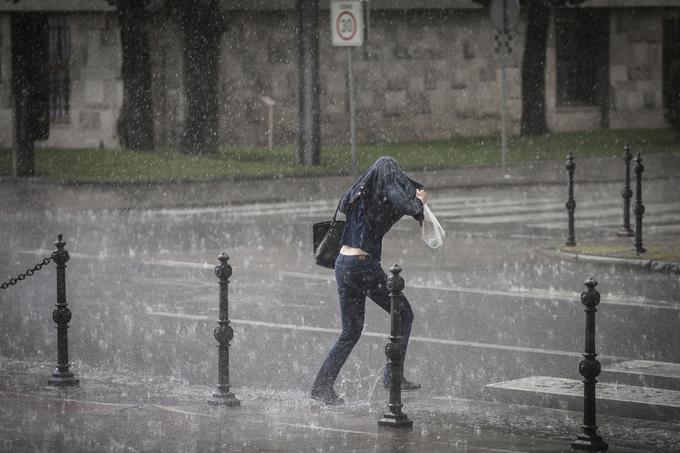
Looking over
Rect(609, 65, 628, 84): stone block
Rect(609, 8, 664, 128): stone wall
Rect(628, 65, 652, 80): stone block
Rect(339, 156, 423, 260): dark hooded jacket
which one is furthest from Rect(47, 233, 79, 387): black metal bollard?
Rect(628, 65, 652, 80): stone block

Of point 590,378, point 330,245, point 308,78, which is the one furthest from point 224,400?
point 308,78

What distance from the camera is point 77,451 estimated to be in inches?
305

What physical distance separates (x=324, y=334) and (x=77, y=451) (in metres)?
4.48

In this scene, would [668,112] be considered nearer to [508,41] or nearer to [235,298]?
[508,41]

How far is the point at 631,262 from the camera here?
53.0 feet

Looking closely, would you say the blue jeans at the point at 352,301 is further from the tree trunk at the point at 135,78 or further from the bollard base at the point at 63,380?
the tree trunk at the point at 135,78

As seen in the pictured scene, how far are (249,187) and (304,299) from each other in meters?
12.4

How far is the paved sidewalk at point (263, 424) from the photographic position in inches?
314

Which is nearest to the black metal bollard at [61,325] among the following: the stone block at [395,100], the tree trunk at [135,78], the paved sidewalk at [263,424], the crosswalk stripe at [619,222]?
the paved sidewalk at [263,424]

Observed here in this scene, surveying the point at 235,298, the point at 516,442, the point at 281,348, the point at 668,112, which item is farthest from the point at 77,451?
the point at 668,112

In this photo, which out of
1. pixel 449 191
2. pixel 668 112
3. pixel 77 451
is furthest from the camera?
pixel 668 112

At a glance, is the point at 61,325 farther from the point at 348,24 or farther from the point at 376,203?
the point at 348,24

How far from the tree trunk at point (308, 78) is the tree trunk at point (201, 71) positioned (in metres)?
3.18

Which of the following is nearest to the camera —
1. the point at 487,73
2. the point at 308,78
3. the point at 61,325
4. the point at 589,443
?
the point at 589,443
